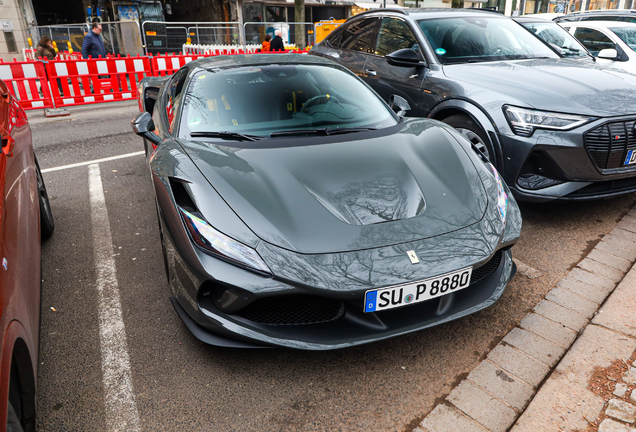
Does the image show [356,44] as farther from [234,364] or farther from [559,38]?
[234,364]

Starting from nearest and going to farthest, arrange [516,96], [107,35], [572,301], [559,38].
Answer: [572,301]
[516,96]
[559,38]
[107,35]

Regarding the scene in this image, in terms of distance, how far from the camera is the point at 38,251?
7.64 feet

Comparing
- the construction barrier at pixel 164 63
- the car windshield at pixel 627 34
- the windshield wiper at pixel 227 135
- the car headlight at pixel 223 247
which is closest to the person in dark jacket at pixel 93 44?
the construction barrier at pixel 164 63

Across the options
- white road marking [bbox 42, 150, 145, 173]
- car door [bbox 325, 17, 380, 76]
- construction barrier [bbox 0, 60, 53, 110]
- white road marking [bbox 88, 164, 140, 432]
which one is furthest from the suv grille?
construction barrier [bbox 0, 60, 53, 110]

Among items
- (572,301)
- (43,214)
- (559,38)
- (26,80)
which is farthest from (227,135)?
(26,80)

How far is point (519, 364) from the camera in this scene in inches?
86.0

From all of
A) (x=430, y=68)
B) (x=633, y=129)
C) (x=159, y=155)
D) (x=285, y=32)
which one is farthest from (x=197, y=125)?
(x=285, y=32)

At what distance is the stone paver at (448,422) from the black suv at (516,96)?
182 cm

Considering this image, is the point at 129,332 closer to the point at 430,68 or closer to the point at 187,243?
the point at 187,243

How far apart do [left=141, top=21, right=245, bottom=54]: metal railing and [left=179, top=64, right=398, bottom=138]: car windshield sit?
14577mm

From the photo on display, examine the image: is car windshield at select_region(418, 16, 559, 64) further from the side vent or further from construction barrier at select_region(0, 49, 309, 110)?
construction barrier at select_region(0, 49, 309, 110)

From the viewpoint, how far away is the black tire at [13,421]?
1.34m

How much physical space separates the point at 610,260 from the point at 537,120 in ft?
3.67

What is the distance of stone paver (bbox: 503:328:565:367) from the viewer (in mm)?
2223
